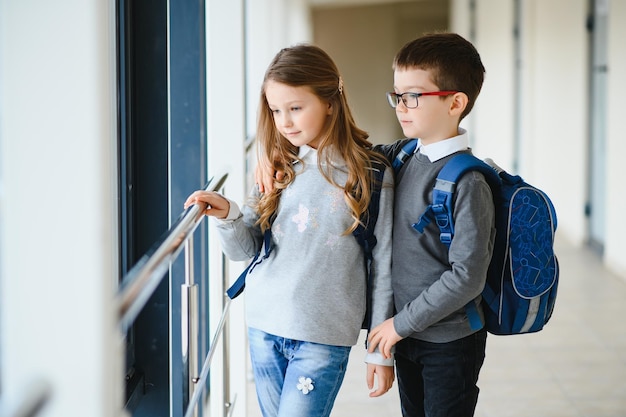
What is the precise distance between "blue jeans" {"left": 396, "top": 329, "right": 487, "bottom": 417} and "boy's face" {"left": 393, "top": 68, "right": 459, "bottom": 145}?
430mm

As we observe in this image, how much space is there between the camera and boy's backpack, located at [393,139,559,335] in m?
1.63

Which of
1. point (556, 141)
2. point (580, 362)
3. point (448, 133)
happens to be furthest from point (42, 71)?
point (556, 141)

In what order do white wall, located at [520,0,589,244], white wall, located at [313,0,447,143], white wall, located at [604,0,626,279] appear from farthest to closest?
white wall, located at [313,0,447,143] → white wall, located at [520,0,589,244] → white wall, located at [604,0,626,279]

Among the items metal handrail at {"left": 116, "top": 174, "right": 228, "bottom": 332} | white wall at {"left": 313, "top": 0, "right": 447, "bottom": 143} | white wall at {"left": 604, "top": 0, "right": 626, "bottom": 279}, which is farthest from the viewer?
white wall at {"left": 313, "top": 0, "right": 447, "bottom": 143}

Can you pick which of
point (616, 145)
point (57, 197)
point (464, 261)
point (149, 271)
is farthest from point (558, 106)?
point (57, 197)

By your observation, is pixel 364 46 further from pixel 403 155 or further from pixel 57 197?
pixel 57 197

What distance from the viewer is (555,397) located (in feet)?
10.6

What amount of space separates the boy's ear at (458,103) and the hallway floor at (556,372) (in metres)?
1.64

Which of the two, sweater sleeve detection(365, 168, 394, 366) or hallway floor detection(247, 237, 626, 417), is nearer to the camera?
sweater sleeve detection(365, 168, 394, 366)

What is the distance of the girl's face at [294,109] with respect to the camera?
5.68 feet

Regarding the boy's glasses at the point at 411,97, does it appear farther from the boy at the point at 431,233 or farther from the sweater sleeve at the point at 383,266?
the sweater sleeve at the point at 383,266

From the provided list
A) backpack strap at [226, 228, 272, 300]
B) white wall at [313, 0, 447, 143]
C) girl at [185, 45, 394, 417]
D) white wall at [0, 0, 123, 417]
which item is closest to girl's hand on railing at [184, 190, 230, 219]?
girl at [185, 45, 394, 417]

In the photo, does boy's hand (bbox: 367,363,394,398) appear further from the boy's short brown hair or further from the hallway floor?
the hallway floor

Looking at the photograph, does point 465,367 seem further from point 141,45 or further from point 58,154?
point 141,45
